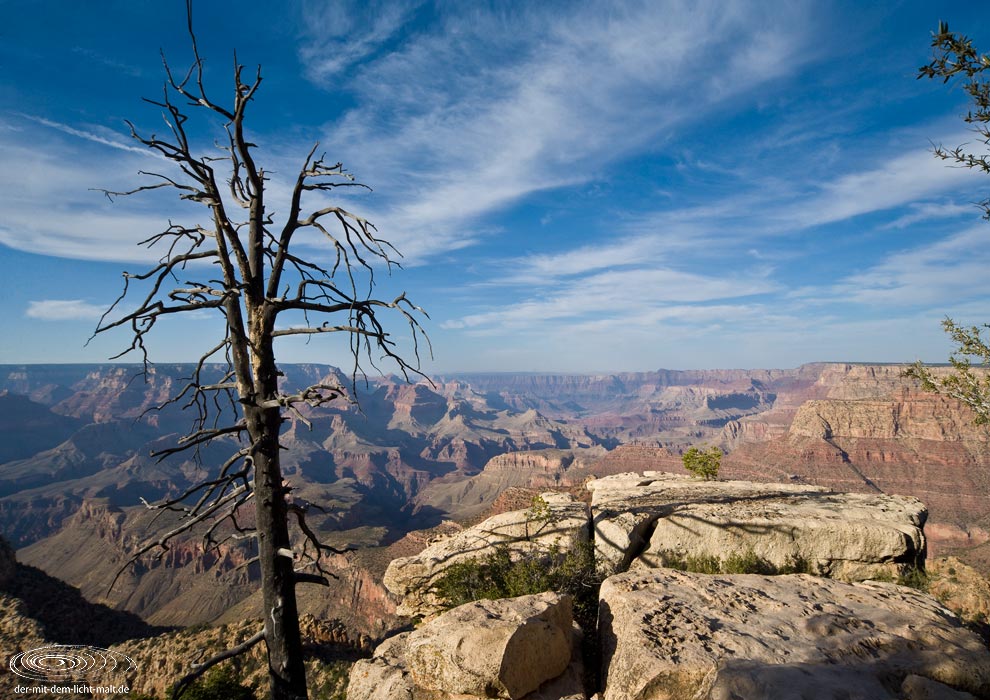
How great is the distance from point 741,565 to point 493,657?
6.21 metres

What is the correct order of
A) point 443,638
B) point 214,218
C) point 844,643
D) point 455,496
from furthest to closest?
1. point 455,496
2. point 443,638
3. point 844,643
4. point 214,218

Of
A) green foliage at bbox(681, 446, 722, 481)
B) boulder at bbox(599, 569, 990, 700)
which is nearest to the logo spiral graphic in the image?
boulder at bbox(599, 569, 990, 700)

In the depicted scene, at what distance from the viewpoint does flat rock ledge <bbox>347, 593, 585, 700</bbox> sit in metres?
5.96

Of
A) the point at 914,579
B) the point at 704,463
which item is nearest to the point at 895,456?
the point at 704,463

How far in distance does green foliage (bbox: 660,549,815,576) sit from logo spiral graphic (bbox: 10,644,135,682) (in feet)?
68.2

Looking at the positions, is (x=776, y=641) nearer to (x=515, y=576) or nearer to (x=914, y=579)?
(x=515, y=576)

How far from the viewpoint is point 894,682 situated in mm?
5168

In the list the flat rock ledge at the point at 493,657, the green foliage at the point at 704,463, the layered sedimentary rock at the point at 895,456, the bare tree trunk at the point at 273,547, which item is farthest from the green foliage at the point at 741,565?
the layered sedimentary rock at the point at 895,456

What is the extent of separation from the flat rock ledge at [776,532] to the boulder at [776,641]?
1.58 metres

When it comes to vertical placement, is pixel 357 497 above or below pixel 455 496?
above

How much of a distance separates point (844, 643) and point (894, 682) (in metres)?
0.89

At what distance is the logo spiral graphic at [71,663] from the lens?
52.0 ft

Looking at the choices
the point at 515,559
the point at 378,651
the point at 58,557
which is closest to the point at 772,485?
the point at 515,559

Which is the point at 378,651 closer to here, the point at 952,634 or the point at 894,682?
the point at 894,682
